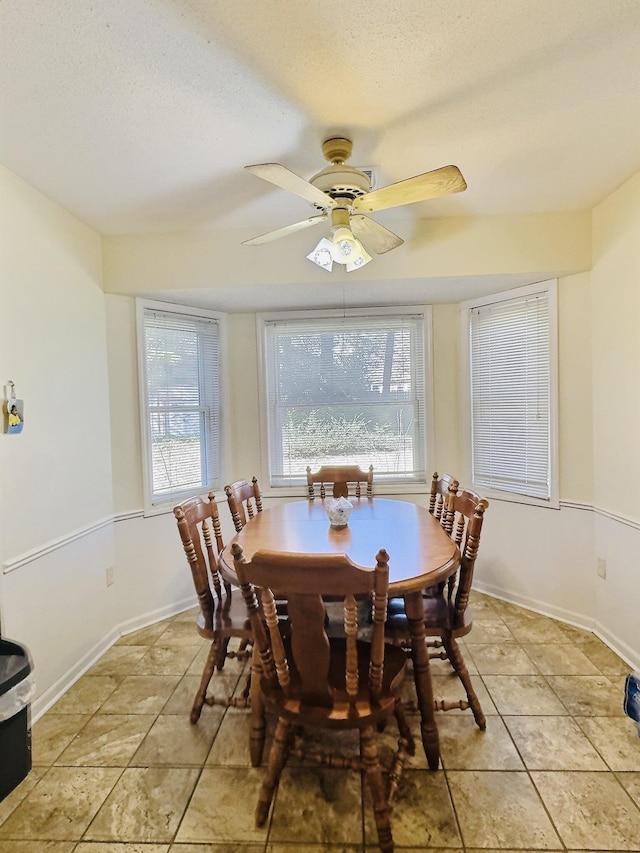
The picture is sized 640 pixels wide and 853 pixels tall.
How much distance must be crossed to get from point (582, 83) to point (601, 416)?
5.49 feet

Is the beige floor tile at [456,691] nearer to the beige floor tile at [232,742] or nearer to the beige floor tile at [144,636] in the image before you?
the beige floor tile at [232,742]

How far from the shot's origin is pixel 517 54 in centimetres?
141

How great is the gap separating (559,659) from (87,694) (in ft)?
8.05

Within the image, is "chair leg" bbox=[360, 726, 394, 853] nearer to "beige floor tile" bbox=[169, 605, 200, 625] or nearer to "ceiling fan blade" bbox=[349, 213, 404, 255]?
"beige floor tile" bbox=[169, 605, 200, 625]

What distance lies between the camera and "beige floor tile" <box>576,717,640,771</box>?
1.66m

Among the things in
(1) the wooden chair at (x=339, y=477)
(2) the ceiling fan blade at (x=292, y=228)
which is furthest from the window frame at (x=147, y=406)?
(2) the ceiling fan blade at (x=292, y=228)

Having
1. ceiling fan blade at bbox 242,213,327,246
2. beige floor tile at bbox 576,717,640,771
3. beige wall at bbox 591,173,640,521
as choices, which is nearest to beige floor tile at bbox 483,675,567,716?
beige floor tile at bbox 576,717,640,771

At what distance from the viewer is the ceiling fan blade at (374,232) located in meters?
1.96

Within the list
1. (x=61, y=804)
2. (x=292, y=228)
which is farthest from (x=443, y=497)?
(x=61, y=804)

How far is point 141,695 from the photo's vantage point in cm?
213

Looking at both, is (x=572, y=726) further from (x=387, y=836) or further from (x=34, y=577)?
(x=34, y=577)

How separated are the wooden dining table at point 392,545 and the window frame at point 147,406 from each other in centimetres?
90

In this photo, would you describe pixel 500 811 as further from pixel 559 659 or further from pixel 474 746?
pixel 559 659

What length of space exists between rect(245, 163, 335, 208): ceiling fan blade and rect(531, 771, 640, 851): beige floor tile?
7.72ft
